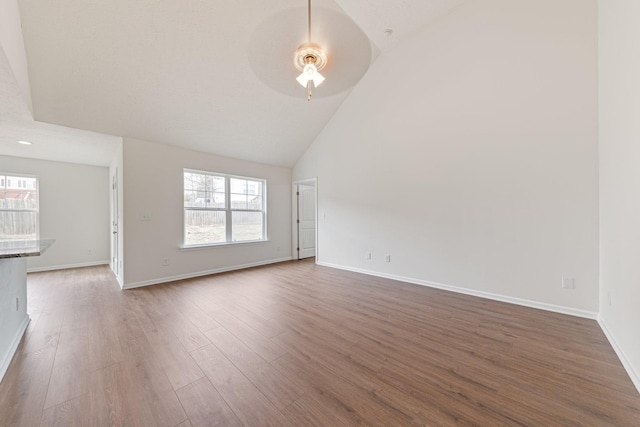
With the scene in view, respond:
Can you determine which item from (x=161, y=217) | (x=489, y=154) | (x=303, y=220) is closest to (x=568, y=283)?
(x=489, y=154)

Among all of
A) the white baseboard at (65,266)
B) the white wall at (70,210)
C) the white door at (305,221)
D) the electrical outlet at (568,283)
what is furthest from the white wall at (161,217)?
the electrical outlet at (568,283)

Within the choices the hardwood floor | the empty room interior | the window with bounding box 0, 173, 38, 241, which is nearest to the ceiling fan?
the empty room interior

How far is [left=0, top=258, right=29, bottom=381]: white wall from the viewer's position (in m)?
1.82

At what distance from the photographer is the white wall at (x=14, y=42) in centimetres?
176

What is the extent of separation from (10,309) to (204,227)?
9.26ft

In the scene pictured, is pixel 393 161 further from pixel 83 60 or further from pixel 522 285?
pixel 83 60

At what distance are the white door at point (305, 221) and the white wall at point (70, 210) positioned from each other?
4823mm

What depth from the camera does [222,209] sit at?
5051 millimetres

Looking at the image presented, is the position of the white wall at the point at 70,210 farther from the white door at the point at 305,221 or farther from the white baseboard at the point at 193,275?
the white door at the point at 305,221

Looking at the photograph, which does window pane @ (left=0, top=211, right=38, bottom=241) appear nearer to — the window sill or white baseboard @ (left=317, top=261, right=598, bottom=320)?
the window sill

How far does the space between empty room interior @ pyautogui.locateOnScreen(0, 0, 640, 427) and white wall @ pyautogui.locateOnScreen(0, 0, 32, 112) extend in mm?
58

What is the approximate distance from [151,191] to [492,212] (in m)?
5.27

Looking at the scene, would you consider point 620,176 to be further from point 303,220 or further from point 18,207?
point 18,207

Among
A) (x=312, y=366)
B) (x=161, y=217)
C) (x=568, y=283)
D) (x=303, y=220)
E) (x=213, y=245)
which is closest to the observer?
(x=312, y=366)
